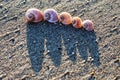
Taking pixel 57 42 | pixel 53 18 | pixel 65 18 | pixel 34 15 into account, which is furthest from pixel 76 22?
pixel 34 15

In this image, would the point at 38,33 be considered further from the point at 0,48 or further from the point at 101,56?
the point at 101,56

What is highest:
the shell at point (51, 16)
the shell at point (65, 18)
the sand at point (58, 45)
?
the shell at point (51, 16)

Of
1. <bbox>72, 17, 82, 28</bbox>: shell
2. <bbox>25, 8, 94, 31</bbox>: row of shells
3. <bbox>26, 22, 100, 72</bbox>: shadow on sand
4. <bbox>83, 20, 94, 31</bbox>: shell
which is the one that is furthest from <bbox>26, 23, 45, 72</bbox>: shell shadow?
<bbox>83, 20, 94, 31</bbox>: shell

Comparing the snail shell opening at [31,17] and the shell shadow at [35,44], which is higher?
the snail shell opening at [31,17]

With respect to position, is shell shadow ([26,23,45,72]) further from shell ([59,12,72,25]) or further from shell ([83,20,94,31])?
shell ([83,20,94,31])

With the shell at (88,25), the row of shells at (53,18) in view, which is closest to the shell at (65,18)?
the row of shells at (53,18)

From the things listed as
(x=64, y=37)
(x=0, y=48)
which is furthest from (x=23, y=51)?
(x=64, y=37)

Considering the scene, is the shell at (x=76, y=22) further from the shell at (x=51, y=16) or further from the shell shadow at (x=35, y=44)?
the shell shadow at (x=35, y=44)

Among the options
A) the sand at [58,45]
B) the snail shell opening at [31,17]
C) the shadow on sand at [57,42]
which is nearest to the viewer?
the sand at [58,45]
